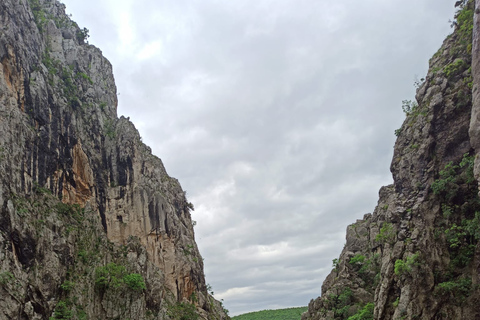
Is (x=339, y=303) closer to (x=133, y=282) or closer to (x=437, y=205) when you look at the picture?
(x=437, y=205)

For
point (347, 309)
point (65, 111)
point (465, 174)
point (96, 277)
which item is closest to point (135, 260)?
point (96, 277)

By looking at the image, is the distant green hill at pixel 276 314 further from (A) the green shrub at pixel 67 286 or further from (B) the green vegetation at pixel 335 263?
(A) the green shrub at pixel 67 286

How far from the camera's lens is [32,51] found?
2296 inches

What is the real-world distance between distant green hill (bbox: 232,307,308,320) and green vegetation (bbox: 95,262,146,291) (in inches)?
3204

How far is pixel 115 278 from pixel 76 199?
13554 millimetres

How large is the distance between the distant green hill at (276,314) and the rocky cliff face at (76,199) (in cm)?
5116

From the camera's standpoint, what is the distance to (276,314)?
140000 millimetres

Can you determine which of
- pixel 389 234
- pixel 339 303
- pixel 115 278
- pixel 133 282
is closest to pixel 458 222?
pixel 389 234

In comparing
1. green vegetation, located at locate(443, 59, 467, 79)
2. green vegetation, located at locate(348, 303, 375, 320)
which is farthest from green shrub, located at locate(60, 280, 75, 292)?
green vegetation, located at locate(443, 59, 467, 79)

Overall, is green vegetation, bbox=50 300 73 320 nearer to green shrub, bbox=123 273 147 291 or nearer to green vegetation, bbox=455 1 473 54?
green shrub, bbox=123 273 147 291

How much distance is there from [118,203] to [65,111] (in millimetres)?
17805

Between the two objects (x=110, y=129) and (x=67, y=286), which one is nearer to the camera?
(x=67, y=286)

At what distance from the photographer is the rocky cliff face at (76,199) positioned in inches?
1824

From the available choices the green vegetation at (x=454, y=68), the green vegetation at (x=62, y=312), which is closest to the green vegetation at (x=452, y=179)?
the green vegetation at (x=454, y=68)
